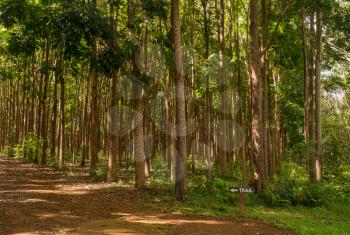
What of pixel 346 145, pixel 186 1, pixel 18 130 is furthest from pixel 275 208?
pixel 18 130

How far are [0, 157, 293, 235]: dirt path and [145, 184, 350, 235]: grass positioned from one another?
676mm

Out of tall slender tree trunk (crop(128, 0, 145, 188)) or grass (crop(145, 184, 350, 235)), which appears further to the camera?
tall slender tree trunk (crop(128, 0, 145, 188))

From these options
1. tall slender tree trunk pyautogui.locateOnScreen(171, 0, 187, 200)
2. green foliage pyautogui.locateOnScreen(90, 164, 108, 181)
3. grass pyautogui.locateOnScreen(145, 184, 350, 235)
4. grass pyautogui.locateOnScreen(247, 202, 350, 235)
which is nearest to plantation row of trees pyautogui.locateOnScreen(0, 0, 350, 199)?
tall slender tree trunk pyautogui.locateOnScreen(171, 0, 187, 200)

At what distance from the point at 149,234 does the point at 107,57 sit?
18.9 ft

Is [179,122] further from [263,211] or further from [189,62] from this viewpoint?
[189,62]

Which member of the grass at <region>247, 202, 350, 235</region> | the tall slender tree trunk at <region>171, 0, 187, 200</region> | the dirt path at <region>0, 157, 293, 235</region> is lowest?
the grass at <region>247, 202, 350, 235</region>

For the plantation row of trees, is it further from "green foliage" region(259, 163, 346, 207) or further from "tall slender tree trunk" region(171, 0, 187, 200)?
"green foliage" region(259, 163, 346, 207)

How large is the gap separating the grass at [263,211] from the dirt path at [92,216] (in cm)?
68

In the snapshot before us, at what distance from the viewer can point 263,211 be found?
13.8 meters

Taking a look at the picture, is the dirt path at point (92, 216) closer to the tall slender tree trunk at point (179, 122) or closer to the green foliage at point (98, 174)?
the tall slender tree trunk at point (179, 122)

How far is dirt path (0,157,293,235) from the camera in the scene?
984cm

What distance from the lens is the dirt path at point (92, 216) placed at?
9.84 m

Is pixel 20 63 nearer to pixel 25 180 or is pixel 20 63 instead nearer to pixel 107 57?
pixel 25 180

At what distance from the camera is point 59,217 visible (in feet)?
36.1
